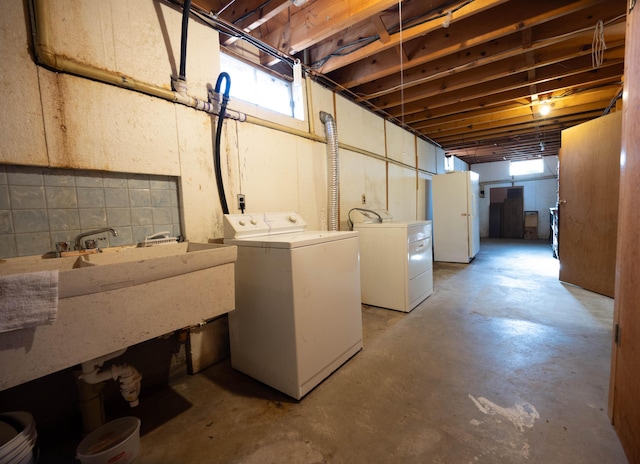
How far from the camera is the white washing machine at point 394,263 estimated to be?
8.68 feet

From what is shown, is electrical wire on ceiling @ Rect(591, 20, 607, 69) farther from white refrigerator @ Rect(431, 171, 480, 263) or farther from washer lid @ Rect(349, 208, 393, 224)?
white refrigerator @ Rect(431, 171, 480, 263)

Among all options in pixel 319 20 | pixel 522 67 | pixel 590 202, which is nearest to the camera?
pixel 319 20

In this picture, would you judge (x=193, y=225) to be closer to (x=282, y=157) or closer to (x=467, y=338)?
(x=282, y=157)

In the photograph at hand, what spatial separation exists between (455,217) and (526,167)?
4.95 metres

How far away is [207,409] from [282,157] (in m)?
1.89

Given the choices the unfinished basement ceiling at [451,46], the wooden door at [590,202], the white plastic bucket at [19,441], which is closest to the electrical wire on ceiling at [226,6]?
the unfinished basement ceiling at [451,46]

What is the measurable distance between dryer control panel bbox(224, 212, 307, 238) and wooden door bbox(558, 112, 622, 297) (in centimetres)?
323

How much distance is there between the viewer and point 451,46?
90.7 inches

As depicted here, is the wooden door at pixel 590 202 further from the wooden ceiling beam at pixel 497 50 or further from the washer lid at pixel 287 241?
the washer lid at pixel 287 241

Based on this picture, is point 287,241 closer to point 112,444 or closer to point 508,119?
point 112,444

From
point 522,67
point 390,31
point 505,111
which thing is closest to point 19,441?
point 390,31

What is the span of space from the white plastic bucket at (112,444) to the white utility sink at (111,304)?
1.54 feet

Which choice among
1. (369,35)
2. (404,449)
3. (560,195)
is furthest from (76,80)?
(560,195)

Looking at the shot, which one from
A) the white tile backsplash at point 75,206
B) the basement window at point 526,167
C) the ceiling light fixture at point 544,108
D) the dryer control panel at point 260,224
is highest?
the ceiling light fixture at point 544,108
